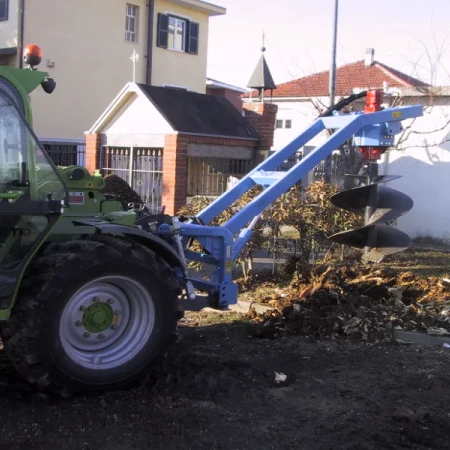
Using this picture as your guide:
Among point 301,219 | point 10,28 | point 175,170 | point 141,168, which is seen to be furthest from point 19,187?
point 10,28

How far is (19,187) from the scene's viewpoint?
453cm

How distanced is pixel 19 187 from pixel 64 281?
74 cm

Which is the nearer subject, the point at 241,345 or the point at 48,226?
the point at 48,226

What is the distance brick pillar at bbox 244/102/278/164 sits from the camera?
14367 millimetres

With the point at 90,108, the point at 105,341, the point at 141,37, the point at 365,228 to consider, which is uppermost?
the point at 141,37

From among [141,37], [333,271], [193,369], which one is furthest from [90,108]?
[193,369]

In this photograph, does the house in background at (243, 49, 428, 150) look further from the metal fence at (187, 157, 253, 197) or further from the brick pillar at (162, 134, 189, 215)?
the brick pillar at (162, 134, 189, 215)

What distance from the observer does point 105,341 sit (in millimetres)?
4844

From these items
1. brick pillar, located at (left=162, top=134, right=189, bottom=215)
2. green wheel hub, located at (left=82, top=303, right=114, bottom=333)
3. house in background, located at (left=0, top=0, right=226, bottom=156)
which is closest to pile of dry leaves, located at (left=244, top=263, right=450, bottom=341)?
green wheel hub, located at (left=82, top=303, right=114, bottom=333)

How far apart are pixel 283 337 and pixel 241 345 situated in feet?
1.71

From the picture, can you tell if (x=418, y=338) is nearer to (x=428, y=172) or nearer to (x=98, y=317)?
(x=98, y=317)

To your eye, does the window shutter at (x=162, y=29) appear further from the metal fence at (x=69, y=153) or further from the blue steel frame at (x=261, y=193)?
the blue steel frame at (x=261, y=193)

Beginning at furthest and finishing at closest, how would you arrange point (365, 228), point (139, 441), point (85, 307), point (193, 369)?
point (365, 228) → point (193, 369) → point (85, 307) → point (139, 441)

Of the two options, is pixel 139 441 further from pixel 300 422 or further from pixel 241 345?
pixel 241 345
